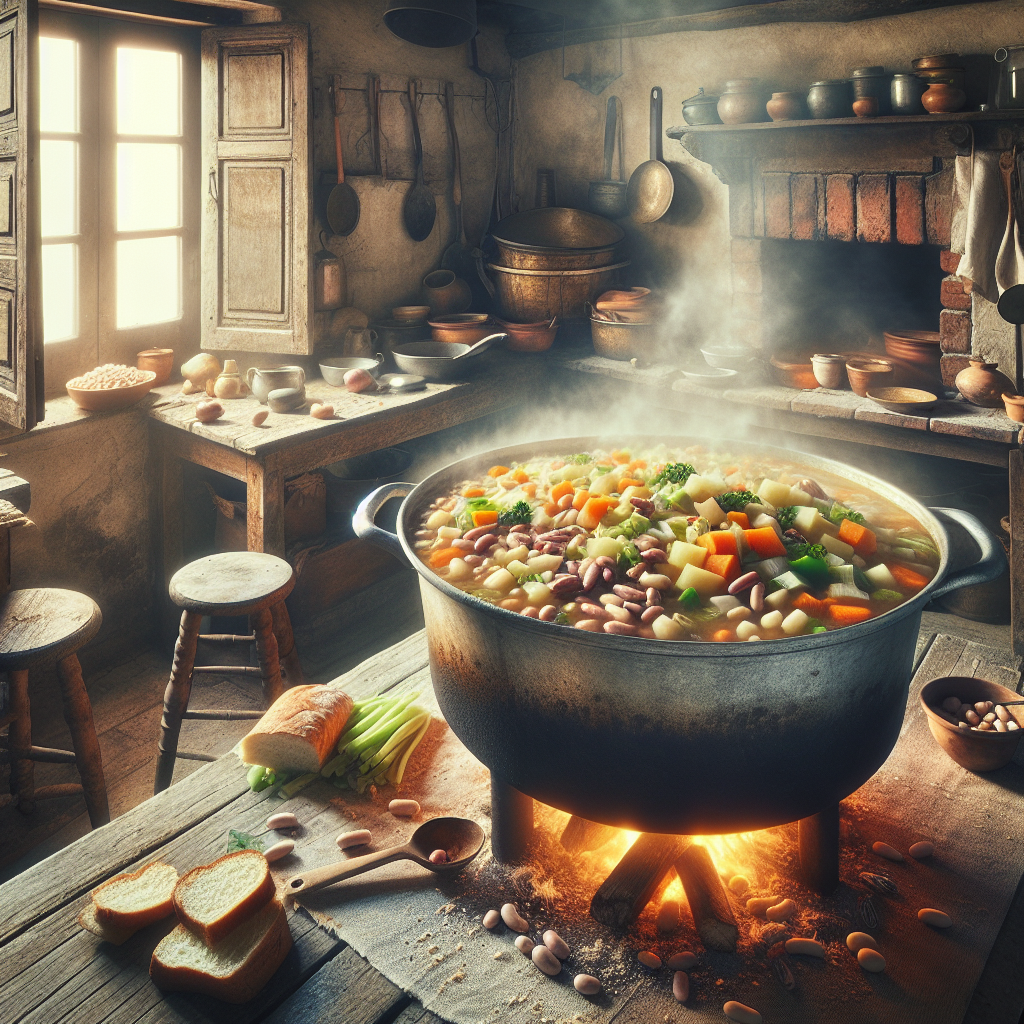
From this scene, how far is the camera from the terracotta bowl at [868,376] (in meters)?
4.45

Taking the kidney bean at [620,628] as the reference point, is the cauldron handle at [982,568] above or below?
above

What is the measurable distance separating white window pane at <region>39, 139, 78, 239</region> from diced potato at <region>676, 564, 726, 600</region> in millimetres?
3754

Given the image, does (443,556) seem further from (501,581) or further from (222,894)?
(222,894)

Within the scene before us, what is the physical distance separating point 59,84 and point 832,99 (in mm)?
3807

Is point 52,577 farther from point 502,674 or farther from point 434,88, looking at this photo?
point 434,88

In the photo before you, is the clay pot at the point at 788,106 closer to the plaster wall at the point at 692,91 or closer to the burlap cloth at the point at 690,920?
the plaster wall at the point at 692,91

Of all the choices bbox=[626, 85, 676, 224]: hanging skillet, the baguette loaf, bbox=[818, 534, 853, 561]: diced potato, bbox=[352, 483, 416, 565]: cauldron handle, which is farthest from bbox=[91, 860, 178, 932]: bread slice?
bbox=[626, 85, 676, 224]: hanging skillet

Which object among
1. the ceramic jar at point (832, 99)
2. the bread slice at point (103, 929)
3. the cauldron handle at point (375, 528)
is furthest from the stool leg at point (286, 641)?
the ceramic jar at point (832, 99)

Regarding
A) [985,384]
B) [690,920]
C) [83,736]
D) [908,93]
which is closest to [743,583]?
[690,920]

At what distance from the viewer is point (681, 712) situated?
1641 millimetres

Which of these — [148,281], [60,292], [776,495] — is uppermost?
[148,281]

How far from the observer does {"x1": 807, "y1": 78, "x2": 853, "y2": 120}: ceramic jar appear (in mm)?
4320

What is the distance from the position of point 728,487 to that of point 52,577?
347 centimetres

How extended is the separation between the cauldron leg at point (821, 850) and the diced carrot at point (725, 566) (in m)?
0.59
